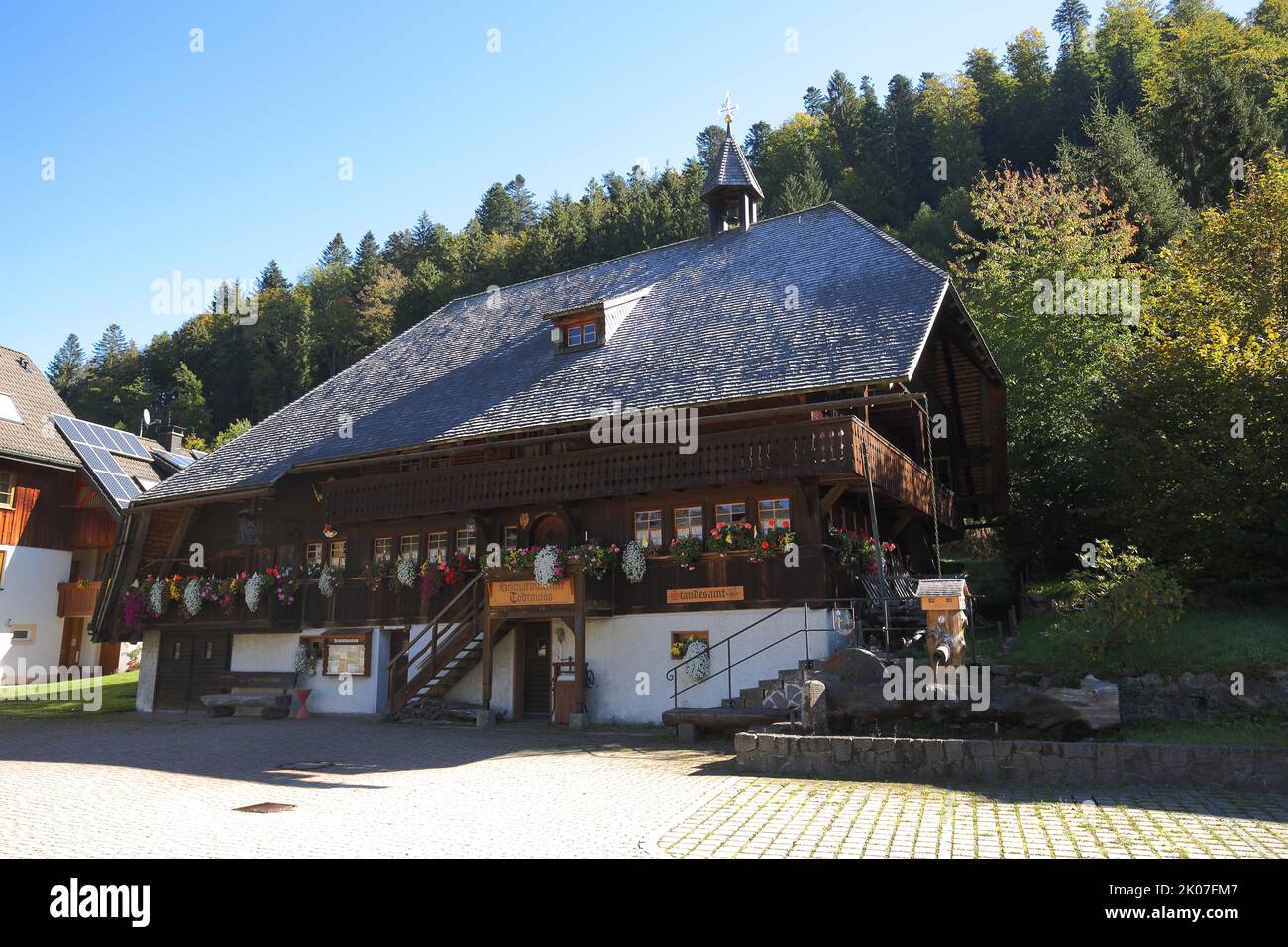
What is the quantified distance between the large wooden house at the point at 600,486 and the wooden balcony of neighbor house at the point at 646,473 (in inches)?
2.1

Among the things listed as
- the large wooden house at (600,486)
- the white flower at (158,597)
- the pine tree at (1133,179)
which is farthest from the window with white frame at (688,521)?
the pine tree at (1133,179)

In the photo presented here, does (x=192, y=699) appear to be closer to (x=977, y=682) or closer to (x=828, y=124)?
(x=977, y=682)

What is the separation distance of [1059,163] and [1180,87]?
10451 millimetres

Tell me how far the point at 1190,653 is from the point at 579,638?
10.8 m

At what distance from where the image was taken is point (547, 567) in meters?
19.2

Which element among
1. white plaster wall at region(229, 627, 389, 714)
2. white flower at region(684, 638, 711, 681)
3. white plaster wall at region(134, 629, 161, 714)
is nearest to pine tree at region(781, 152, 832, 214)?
white plaster wall at region(229, 627, 389, 714)

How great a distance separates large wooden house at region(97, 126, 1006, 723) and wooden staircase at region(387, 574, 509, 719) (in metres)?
0.06

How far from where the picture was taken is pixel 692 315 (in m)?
23.2

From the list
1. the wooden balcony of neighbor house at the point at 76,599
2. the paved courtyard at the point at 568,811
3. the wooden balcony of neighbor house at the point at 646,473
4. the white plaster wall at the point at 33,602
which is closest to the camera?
the paved courtyard at the point at 568,811

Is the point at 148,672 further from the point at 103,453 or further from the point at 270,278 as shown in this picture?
the point at 270,278

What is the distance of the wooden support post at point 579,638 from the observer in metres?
19.1

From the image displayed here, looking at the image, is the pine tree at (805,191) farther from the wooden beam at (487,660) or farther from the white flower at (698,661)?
the white flower at (698,661)

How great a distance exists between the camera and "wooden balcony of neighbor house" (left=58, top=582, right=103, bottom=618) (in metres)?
36.2
